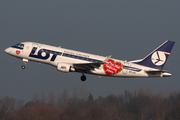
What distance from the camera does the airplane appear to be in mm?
51469

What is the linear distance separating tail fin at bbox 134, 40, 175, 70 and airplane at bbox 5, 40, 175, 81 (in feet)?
2.26

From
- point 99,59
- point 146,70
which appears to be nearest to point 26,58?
point 99,59

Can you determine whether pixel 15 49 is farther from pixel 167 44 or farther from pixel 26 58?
pixel 167 44

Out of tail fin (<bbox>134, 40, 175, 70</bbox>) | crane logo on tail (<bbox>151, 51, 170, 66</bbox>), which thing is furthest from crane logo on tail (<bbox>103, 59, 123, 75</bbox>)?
crane logo on tail (<bbox>151, 51, 170, 66</bbox>)

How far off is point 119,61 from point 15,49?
17733 mm

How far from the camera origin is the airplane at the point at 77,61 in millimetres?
51469

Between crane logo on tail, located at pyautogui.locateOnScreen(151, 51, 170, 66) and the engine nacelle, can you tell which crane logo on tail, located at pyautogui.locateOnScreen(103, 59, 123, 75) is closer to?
the engine nacelle

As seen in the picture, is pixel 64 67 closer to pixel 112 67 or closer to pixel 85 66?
pixel 85 66

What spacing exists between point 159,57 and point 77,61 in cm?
1474

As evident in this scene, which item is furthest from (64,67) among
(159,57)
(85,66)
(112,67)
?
(159,57)

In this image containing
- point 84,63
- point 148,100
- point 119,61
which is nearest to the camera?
point 84,63

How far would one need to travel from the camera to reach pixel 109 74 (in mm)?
52656

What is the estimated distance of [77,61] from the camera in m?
51.6

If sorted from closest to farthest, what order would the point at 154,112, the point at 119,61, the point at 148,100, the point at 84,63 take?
the point at 84,63 < the point at 119,61 < the point at 154,112 < the point at 148,100
